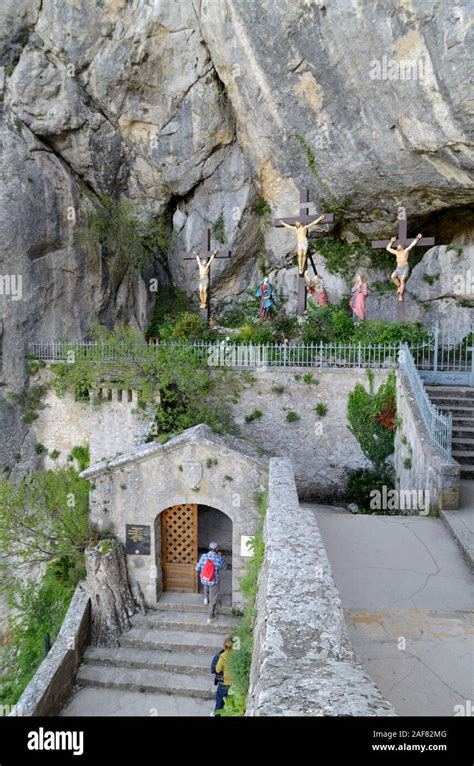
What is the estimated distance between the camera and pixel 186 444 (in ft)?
32.4

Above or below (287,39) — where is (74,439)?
below

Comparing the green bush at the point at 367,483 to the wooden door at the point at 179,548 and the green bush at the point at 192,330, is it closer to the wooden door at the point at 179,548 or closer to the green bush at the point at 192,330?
the wooden door at the point at 179,548

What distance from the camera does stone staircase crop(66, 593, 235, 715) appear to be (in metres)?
8.90

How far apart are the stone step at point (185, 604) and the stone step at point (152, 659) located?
3.00 feet

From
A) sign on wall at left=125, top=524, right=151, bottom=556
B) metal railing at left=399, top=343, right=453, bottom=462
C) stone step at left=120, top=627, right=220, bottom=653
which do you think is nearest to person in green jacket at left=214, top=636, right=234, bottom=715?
stone step at left=120, top=627, right=220, bottom=653

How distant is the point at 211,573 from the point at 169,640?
5.64ft

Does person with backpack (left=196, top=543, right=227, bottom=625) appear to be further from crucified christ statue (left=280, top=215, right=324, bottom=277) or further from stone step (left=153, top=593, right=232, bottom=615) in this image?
crucified christ statue (left=280, top=215, right=324, bottom=277)

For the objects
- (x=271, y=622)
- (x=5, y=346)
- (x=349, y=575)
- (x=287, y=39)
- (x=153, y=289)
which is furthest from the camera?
(x=153, y=289)

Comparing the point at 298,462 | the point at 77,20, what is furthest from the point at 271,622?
the point at 77,20

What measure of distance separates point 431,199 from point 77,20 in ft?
50.4

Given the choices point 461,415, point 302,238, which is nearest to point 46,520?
point 461,415

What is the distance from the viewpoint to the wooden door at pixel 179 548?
418 inches

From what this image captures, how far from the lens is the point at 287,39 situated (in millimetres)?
14570
